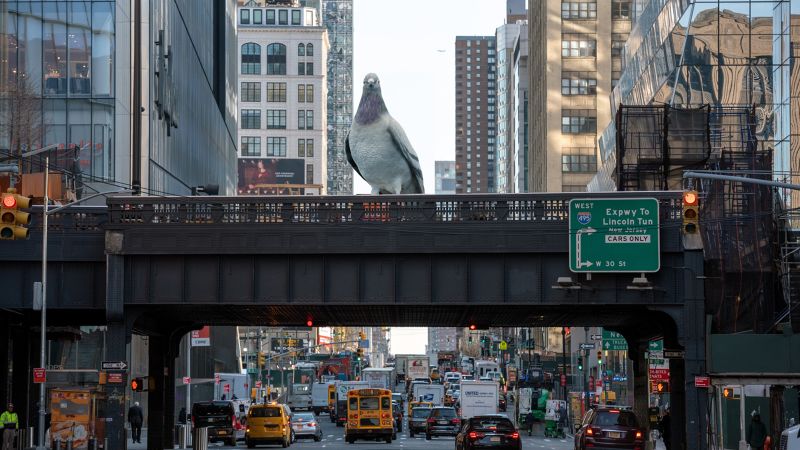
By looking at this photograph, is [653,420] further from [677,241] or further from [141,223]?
[141,223]

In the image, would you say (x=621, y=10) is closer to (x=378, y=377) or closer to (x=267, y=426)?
(x=378, y=377)

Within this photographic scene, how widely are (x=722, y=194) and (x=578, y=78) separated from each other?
9926cm

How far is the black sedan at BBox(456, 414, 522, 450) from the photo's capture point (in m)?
41.8

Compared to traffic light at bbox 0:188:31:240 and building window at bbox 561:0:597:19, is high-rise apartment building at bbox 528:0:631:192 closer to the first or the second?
building window at bbox 561:0:597:19

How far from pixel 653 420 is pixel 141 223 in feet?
76.9

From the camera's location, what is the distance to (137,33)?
66.6 metres

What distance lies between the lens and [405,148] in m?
41.9

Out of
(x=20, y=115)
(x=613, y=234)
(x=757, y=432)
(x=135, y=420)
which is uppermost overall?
(x=20, y=115)

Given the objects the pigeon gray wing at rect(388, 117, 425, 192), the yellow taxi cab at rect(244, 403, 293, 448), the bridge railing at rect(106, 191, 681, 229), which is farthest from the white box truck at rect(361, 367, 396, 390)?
the bridge railing at rect(106, 191, 681, 229)

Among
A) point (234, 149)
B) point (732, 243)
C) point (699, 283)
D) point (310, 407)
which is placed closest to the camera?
point (699, 283)

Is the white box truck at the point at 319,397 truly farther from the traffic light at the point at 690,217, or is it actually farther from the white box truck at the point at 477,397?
the traffic light at the point at 690,217

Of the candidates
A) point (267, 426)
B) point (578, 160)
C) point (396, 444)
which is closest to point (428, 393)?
point (396, 444)

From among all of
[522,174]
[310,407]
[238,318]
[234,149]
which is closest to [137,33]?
[238,318]

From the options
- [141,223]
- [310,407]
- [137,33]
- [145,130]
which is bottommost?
[310,407]
